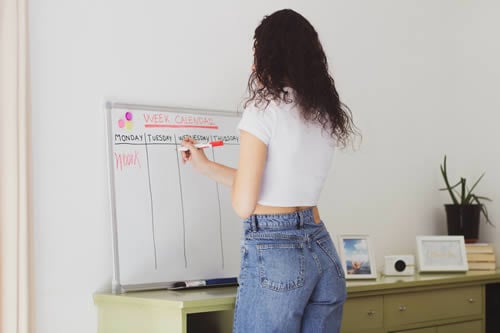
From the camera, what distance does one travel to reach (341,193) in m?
3.46

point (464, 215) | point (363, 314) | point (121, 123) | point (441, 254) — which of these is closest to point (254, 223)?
point (121, 123)

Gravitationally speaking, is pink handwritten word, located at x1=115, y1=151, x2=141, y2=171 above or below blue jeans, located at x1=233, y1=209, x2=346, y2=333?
above

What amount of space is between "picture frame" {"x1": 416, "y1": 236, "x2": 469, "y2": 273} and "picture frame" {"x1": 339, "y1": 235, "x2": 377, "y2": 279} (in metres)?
0.36

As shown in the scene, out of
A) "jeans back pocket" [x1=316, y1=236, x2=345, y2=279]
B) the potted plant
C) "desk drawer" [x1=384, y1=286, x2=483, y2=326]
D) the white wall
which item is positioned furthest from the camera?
the potted plant

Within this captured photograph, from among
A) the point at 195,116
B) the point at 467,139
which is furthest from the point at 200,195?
the point at 467,139

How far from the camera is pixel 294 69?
6.86 feet

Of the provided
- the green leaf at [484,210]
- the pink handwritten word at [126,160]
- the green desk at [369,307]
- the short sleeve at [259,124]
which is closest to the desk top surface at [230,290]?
the green desk at [369,307]

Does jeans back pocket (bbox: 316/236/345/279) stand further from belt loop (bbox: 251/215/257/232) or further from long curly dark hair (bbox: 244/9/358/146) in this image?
Answer: long curly dark hair (bbox: 244/9/358/146)

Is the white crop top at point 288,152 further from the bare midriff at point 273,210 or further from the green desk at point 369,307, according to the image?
the green desk at point 369,307

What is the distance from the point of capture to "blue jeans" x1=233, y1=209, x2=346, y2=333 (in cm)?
203

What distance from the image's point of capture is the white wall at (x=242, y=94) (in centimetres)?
259

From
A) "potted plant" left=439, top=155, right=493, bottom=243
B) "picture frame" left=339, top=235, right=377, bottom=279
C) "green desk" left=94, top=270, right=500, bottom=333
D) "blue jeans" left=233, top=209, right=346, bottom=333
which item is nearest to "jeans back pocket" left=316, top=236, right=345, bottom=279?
"blue jeans" left=233, top=209, right=346, bottom=333

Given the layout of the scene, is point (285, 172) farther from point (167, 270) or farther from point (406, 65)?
point (406, 65)

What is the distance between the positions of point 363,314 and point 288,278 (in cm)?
97
